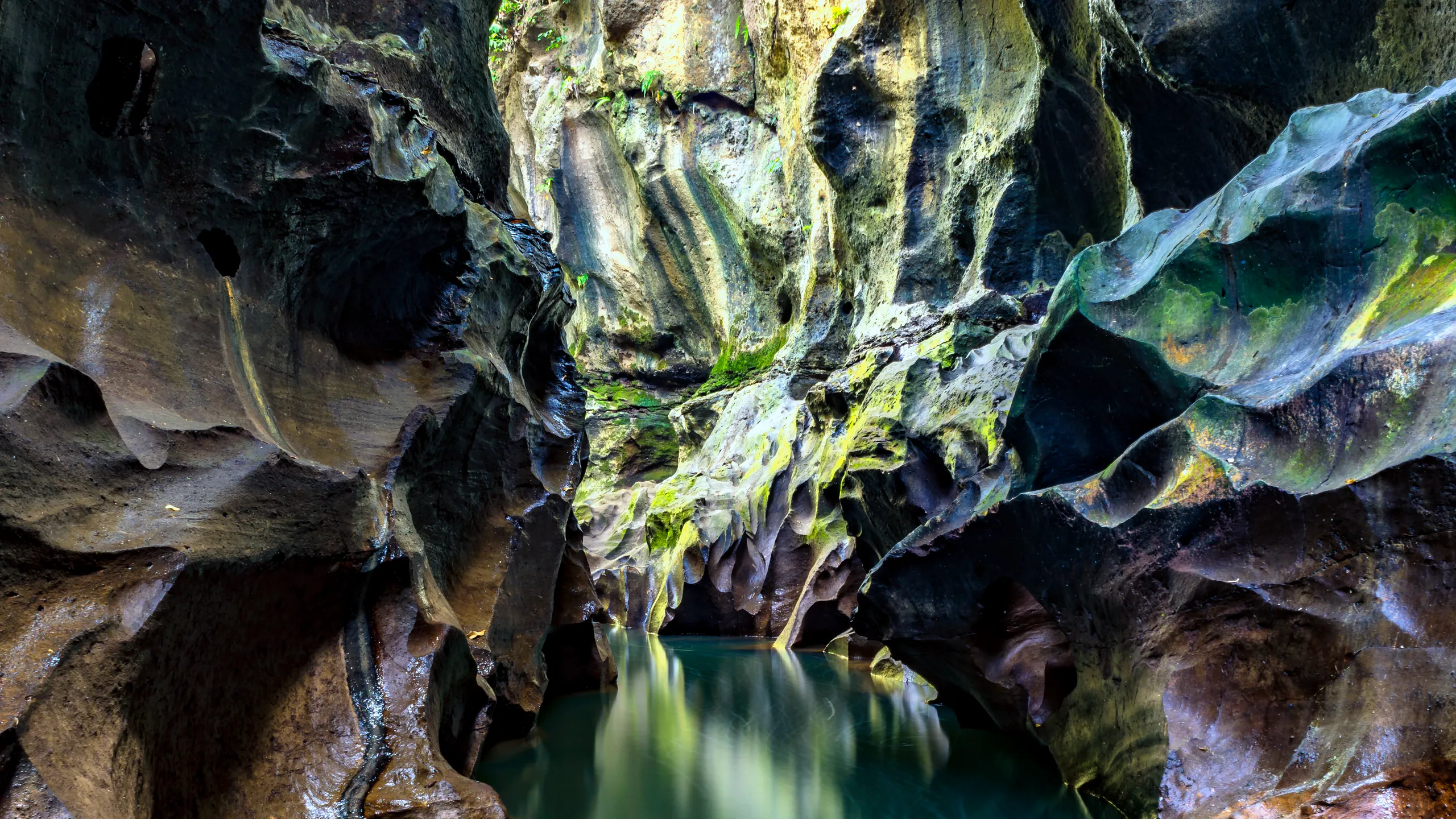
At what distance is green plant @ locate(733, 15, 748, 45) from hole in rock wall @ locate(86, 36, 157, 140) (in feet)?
58.5

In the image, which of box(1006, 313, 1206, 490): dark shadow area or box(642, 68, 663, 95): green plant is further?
box(642, 68, 663, 95): green plant

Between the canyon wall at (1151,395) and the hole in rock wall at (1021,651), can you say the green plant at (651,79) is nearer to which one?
the canyon wall at (1151,395)

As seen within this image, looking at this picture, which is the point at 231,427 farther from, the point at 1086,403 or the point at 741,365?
the point at 741,365

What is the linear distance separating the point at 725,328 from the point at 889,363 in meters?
10.7

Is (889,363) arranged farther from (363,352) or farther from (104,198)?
(104,198)

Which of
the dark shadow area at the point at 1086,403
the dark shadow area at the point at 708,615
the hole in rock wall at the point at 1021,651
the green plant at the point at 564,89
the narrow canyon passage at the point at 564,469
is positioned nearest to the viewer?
the narrow canyon passage at the point at 564,469

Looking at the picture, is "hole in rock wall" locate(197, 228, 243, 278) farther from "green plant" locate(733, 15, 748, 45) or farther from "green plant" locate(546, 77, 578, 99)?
"green plant" locate(546, 77, 578, 99)

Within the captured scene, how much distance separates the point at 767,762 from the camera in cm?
524

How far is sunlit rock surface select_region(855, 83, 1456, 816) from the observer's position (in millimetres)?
2508

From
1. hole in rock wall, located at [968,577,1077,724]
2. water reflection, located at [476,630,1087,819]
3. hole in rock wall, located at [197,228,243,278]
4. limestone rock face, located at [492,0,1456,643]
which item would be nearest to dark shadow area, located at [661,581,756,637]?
limestone rock face, located at [492,0,1456,643]

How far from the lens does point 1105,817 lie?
142 inches

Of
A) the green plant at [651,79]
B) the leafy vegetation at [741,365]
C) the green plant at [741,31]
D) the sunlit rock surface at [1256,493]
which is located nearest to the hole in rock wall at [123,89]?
the sunlit rock surface at [1256,493]

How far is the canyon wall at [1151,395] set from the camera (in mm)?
2637

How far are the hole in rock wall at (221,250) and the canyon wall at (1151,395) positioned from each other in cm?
362
